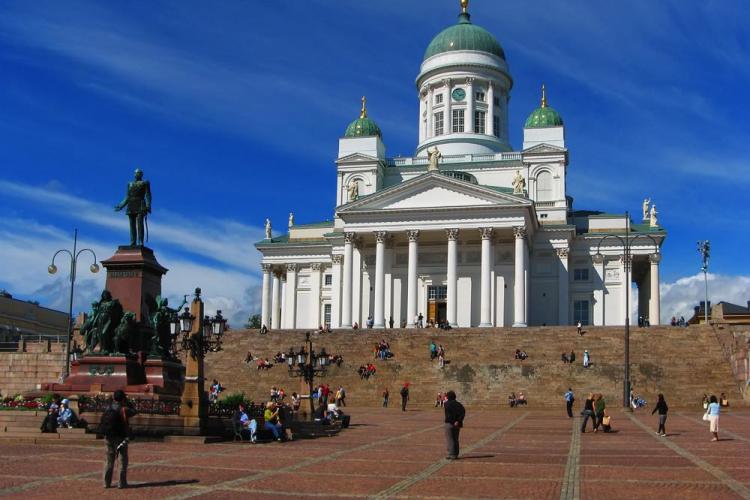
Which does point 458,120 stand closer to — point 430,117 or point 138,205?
point 430,117

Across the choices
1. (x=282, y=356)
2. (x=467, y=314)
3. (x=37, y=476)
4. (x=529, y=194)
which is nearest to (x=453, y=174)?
(x=529, y=194)

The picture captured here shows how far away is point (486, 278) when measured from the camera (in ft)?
218

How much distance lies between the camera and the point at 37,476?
16625 mm

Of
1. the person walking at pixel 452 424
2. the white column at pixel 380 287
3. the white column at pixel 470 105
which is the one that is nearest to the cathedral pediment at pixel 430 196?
the white column at pixel 380 287

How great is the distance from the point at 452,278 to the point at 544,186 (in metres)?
14.5

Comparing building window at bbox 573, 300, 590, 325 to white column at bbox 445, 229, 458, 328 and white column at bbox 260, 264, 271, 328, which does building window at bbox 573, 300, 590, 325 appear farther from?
white column at bbox 260, 264, 271, 328

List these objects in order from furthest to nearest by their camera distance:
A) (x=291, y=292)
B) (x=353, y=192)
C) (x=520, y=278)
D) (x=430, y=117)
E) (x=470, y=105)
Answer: (x=430, y=117), (x=470, y=105), (x=291, y=292), (x=353, y=192), (x=520, y=278)

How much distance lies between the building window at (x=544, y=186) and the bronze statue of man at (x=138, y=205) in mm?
52817

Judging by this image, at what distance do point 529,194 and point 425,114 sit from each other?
16158 mm

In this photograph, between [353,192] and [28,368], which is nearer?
[28,368]

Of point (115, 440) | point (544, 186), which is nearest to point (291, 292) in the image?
point (544, 186)

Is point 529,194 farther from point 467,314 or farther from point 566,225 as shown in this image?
point 467,314

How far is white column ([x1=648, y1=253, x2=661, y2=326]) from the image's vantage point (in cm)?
7219

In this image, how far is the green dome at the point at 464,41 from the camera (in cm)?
8569
